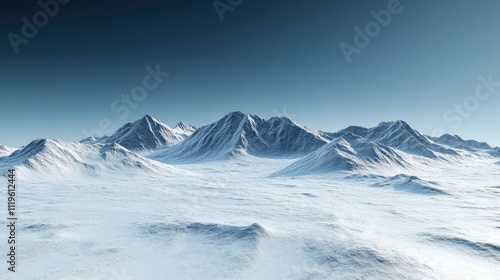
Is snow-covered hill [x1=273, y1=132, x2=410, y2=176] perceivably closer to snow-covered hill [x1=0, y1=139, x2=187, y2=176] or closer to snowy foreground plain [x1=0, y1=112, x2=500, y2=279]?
snowy foreground plain [x1=0, y1=112, x2=500, y2=279]

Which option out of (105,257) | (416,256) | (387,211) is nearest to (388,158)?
(387,211)

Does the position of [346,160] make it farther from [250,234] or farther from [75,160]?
[75,160]

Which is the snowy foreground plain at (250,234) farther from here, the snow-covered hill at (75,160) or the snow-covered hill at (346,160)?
the snow-covered hill at (346,160)

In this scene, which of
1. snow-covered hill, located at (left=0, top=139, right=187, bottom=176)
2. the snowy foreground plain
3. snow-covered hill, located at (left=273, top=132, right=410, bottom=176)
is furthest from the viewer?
snow-covered hill, located at (left=273, top=132, right=410, bottom=176)

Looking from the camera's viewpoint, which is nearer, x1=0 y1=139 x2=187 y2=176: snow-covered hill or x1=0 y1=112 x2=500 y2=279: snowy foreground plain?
x1=0 y1=112 x2=500 y2=279: snowy foreground plain

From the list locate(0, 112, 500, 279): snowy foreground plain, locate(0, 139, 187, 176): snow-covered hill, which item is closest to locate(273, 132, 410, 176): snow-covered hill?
locate(0, 112, 500, 279): snowy foreground plain

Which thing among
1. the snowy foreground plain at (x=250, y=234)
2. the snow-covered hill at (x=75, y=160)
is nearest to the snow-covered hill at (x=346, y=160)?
the snowy foreground plain at (x=250, y=234)

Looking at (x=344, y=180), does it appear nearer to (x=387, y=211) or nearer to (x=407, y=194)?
(x=407, y=194)
